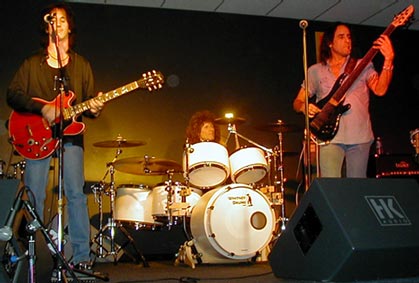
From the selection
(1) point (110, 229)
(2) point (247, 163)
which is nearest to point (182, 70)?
(2) point (247, 163)

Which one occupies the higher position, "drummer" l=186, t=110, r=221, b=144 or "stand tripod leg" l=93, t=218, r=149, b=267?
"drummer" l=186, t=110, r=221, b=144

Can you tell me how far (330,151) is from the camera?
4.14 m

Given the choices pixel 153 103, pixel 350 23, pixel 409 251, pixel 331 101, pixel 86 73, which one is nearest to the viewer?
pixel 409 251

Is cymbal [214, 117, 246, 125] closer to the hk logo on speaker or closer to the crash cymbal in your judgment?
the crash cymbal

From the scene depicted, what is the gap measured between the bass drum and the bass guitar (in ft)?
3.32

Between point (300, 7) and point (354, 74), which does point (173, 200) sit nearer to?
point (354, 74)

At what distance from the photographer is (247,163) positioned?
5129 millimetres

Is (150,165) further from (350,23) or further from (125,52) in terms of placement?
(350,23)

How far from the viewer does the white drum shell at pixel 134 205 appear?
539 cm

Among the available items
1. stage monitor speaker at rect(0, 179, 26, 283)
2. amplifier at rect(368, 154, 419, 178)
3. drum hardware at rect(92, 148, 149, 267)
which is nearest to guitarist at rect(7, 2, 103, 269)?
stage monitor speaker at rect(0, 179, 26, 283)

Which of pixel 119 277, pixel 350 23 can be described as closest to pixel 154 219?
pixel 119 277

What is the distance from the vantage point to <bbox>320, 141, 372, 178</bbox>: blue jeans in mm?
4094

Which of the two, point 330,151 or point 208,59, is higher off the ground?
point 208,59

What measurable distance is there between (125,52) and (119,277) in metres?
3.08
